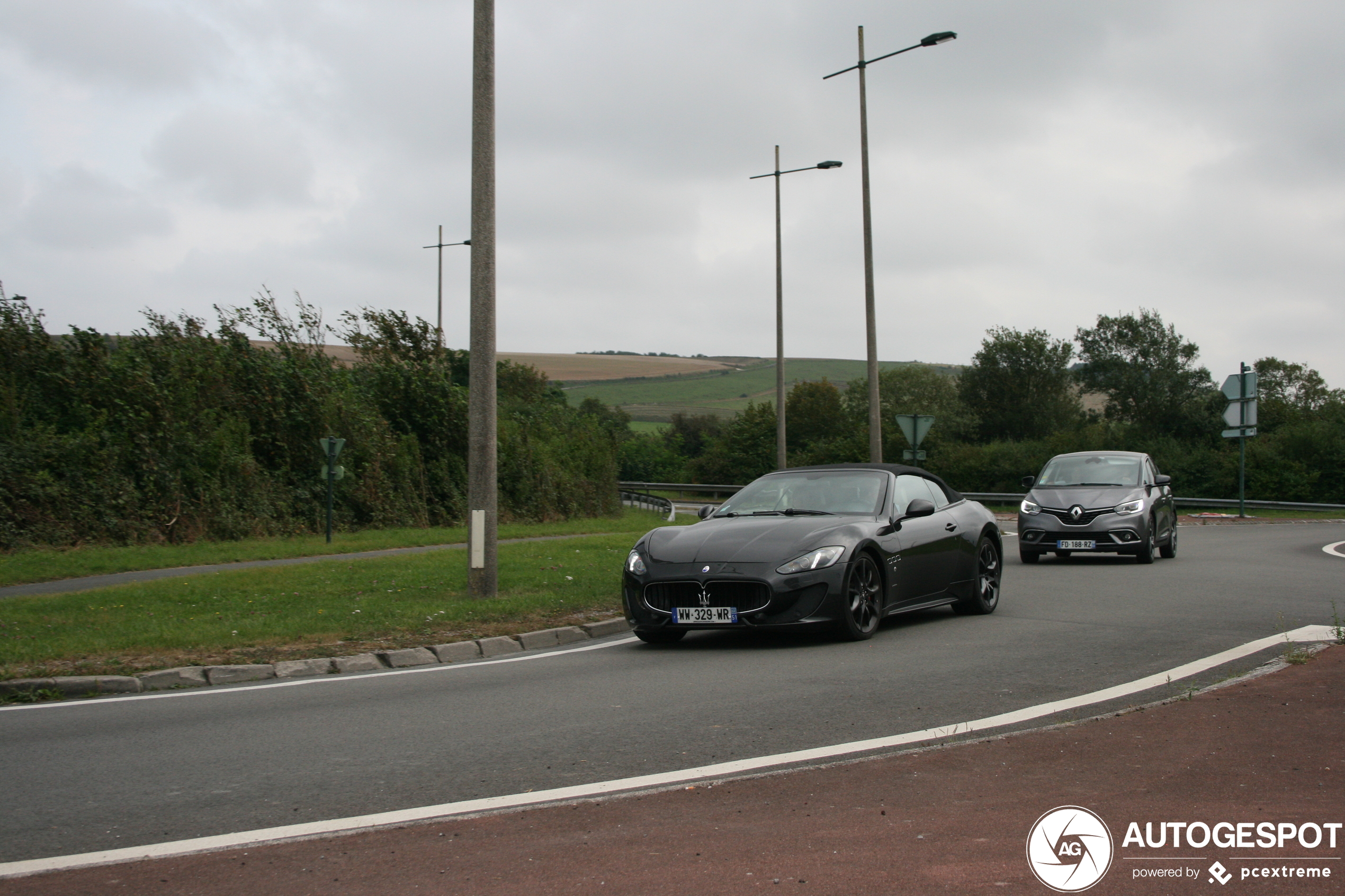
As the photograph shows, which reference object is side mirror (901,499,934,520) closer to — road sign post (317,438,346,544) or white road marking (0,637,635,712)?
white road marking (0,637,635,712)

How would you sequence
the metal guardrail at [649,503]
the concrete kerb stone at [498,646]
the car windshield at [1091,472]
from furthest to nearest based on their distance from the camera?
the metal guardrail at [649,503] < the car windshield at [1091,472] < the concrete kerb stone at [498,646]

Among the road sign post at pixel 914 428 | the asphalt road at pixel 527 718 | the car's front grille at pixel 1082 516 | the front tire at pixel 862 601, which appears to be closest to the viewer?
the asphalt road at pixel 527 718

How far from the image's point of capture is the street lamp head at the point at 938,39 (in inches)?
935

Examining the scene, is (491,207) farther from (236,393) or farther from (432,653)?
(236,393)

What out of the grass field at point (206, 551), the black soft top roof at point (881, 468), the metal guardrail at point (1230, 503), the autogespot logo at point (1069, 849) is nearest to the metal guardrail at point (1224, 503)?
the metal guardrail at point (1230, 503)

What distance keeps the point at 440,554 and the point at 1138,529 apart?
10822 mm

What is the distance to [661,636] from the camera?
1021 centimetres

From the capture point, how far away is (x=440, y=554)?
66.0 feet

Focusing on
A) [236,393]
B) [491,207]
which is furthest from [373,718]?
[236,393]

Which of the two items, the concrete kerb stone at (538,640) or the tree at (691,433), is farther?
the tree at (691,433)

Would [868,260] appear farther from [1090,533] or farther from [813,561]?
[813,561]

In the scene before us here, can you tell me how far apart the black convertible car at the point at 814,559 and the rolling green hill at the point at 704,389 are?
83.6m

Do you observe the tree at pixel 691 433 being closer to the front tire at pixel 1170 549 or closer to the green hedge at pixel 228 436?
the green hedge at pixel 228 436

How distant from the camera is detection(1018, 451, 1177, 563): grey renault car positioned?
18062 millimetres
